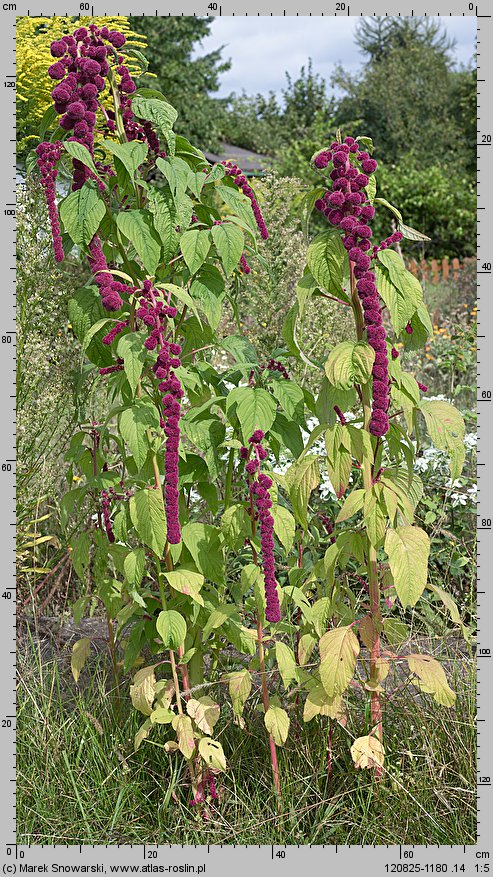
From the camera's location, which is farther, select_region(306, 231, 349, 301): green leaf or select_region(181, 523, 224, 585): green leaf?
select_region(181, 523, 224, 585): green leaf

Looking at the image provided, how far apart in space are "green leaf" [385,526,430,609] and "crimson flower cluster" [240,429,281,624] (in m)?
0.33

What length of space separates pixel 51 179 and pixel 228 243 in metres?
0.52

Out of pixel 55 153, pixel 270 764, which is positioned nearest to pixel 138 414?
pixel 55 153

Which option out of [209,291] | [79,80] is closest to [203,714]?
[209,291]

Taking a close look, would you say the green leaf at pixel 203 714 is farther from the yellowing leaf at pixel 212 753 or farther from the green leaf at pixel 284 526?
the green leaf at pixel 284 526

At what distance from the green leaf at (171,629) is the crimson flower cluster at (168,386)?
36 centimetres

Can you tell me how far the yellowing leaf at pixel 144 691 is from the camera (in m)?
2.47

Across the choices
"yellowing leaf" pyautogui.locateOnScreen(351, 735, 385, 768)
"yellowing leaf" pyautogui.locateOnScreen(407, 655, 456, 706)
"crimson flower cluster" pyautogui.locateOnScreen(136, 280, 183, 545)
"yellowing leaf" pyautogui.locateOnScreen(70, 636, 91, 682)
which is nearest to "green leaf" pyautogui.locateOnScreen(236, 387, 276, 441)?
"crimson flower cluster" pyautogui.locateOnScreen(136, 280, 183, 545)

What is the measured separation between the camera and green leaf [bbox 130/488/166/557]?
7.61 feet

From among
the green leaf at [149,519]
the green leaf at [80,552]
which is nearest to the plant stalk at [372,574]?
the green leaf at [149,519]

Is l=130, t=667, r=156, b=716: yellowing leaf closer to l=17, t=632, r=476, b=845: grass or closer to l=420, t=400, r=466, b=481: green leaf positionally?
l=17, t=632, r=476, b=845: grass

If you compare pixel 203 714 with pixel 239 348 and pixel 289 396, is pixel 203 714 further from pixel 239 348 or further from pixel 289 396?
pixel 239 348

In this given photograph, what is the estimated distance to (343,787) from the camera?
Result: 2691 mm

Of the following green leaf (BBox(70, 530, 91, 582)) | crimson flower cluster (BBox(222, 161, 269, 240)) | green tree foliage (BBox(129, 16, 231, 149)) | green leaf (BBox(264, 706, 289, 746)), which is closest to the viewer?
green leaf (BBox(264, 706, 289, 746))
